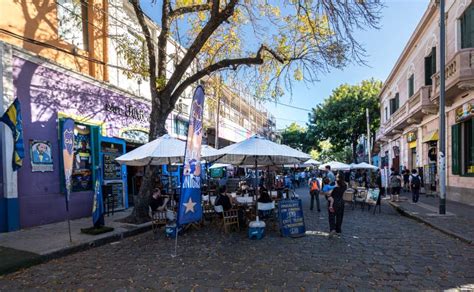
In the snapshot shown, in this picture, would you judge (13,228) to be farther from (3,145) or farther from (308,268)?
(308,268)

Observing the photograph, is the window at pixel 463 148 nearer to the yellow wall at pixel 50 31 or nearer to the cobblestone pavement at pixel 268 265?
the cobblestone pavement at pixel 268 265

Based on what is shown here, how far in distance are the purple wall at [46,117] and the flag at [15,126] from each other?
93cm

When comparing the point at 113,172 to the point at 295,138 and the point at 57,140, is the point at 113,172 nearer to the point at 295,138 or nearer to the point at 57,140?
the point at 57,140

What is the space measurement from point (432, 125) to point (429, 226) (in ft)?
33.8

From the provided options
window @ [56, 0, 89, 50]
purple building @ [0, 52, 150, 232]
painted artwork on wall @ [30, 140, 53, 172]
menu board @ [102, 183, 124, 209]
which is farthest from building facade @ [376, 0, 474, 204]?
painted artwork on wall @ [30, 140, 53, 172]

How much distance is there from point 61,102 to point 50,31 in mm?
2233

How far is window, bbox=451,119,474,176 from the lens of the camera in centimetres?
1334

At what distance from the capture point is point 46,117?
9.63m

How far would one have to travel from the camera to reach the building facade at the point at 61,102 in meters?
8.58

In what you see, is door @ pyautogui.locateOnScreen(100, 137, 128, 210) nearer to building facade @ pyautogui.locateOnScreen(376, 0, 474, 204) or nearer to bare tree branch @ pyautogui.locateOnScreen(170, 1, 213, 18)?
bare tree branch @ pyautogui.locateOnScreen(170, 1, 213, 18)

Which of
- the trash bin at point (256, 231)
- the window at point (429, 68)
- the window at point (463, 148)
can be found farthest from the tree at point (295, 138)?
the trash bin at point (256, 231)

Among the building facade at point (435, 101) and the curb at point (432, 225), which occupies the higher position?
the building facade at point (435, 101)

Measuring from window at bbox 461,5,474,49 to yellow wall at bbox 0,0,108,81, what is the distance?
1412 centimetres

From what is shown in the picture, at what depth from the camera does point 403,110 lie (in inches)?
869
